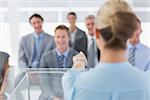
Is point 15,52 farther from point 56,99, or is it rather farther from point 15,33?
point 56,99

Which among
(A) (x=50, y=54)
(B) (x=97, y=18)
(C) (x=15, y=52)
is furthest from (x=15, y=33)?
(B) (x=97, y=18)

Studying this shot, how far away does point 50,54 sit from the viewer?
9.70 feet

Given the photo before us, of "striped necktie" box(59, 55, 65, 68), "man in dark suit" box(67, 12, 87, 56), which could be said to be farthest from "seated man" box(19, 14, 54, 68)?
"striped necktie" box(59, 55, 65, 68)

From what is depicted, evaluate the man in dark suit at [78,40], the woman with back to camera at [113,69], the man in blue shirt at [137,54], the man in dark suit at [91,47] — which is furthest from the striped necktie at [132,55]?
the woman with back to camera at [113,69]

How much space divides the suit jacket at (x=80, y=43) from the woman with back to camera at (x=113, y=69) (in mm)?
2423

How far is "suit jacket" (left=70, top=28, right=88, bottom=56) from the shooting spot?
343 centimetres

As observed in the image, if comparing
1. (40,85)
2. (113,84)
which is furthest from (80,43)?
(113,84)

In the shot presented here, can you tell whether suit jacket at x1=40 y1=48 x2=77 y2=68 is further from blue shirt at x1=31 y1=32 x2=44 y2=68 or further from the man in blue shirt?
the man in blue shirt

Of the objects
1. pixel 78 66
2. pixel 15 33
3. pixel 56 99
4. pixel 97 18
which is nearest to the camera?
pixel 97 18

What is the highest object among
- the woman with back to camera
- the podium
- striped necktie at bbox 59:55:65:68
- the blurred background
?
the blurred background

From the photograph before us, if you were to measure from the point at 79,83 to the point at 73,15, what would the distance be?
2.99 metres

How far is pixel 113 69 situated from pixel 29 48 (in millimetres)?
2492

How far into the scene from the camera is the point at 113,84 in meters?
0.98

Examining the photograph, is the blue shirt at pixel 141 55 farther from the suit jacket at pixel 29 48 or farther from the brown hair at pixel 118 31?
the brown hair at pixel 118 31
